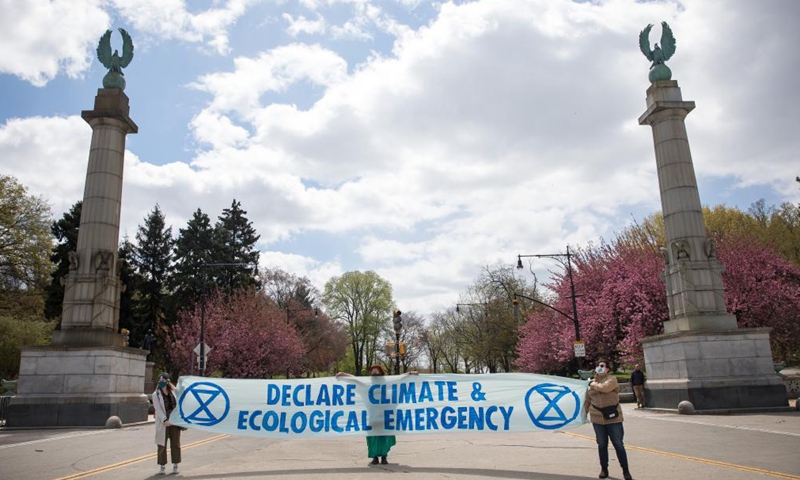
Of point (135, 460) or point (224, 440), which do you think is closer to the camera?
point (135, 460)

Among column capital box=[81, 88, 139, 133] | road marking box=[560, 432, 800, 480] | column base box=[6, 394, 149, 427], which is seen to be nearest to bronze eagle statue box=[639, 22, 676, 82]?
road marking box=[560, 432, 800, 480]

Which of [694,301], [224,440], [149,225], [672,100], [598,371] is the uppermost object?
[149,225]

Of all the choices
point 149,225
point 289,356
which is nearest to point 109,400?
point 289,356

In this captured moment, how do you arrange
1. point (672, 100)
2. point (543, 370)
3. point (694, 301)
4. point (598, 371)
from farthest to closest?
point (543, 370)
point (672, 100)
point (694, 301)
point (598, 371)

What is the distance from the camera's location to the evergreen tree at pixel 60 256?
4450 cm

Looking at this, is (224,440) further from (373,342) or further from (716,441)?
Result: (373,342)

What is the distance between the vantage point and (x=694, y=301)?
21.1 metres

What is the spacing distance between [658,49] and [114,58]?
22775 mm

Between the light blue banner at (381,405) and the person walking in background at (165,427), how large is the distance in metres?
0.20

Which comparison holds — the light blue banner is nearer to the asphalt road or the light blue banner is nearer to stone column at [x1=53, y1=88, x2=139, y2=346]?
the asphalt road

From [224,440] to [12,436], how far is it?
652cm

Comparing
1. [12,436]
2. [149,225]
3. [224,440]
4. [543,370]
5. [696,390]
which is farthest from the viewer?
[149,225]

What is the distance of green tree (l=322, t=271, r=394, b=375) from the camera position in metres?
82.5

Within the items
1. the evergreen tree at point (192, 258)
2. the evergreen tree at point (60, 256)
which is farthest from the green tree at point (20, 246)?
the evergreen tree at point (192, 258)
